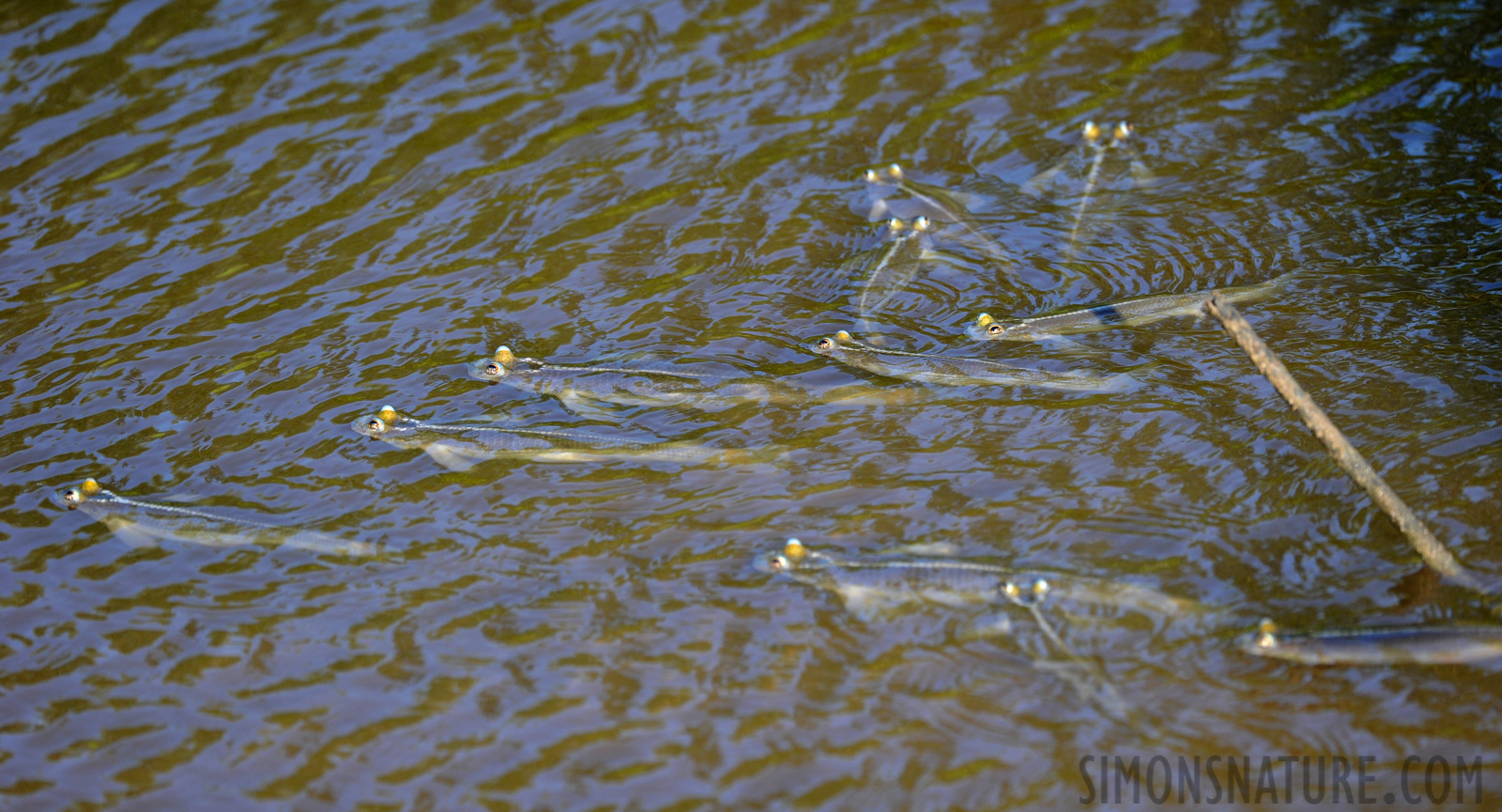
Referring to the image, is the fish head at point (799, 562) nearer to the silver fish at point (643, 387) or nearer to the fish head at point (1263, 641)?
the silver fish at point (643, 387)

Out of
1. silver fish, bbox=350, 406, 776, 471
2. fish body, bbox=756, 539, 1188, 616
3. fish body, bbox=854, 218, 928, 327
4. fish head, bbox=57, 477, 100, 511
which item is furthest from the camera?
fish body, bbox=854, 218, 928, 327

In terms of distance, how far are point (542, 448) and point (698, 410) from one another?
1064 mm

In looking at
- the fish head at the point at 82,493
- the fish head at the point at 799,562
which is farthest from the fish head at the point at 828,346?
the fish head at the point at 82,493

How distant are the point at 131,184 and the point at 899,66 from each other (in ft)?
24.8

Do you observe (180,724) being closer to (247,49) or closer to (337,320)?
(337,320)

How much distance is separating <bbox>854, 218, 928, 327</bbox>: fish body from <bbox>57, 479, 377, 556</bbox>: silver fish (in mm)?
3928

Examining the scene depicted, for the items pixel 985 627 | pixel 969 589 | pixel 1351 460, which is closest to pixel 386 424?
pixel 969 589

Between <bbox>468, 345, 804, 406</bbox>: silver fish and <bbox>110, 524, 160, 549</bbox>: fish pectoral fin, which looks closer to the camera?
<bbox>110, 524, 160, 549</bbox>: fish pectoral fin

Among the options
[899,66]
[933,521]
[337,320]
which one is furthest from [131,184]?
[933,521]

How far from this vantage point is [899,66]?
11.0m

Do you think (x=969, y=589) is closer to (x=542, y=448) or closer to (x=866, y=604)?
(x=866, y=604)

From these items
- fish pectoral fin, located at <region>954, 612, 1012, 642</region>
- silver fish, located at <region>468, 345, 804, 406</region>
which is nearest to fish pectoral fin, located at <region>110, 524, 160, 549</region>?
silver fish, located at <region>468, 345, 804, 406</region>

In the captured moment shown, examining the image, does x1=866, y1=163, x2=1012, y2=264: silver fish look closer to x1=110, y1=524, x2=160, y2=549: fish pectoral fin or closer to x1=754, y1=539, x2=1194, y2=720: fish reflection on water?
x1=754, y1=539, x2=1194, y2=720: fish reflection on water

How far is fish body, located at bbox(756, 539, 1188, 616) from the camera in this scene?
5.43m
